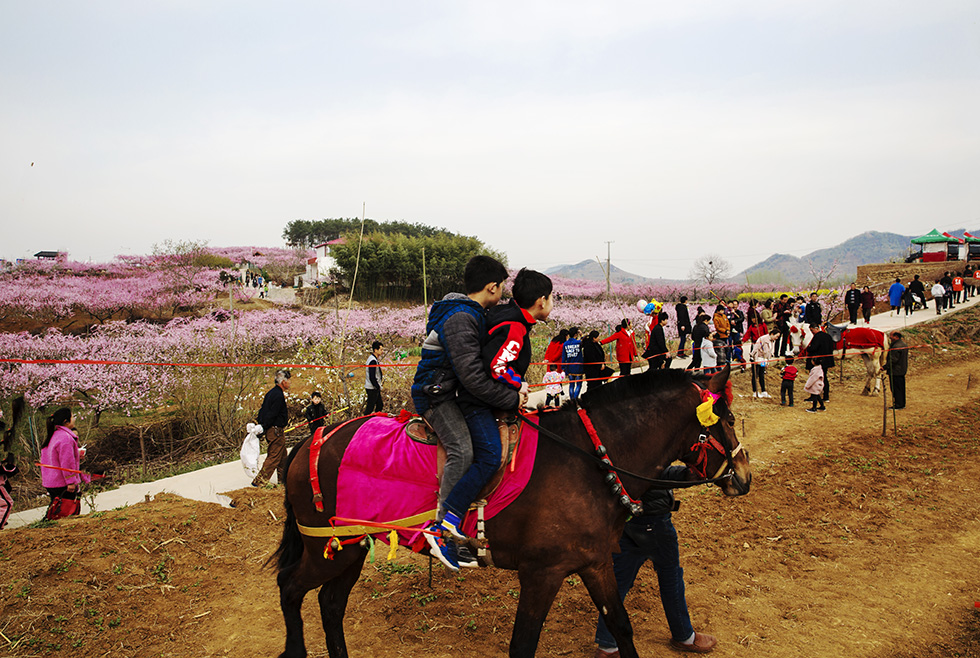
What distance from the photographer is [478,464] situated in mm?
3092

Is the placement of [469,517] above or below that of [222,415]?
above

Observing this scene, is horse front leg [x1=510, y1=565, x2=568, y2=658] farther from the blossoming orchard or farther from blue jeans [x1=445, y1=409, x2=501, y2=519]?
the blossoming orchard

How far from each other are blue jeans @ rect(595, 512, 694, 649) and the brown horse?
1.27 feet

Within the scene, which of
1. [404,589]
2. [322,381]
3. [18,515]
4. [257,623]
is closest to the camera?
[257,623]

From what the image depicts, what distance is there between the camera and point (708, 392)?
3553 mm

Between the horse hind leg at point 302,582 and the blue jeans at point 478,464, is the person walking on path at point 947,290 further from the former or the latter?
the horse hind leg at point 302,582

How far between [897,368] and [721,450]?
9462mm

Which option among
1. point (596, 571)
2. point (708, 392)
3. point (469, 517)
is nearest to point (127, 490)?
point (469, 517)

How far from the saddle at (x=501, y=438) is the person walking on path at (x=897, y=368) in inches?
406

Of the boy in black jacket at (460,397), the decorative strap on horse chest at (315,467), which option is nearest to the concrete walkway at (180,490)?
the decorative strap on horse chest at (315,467)

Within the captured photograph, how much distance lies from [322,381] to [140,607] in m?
7.37

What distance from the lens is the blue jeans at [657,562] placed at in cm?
368

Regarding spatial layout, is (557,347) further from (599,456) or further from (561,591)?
(599,456)

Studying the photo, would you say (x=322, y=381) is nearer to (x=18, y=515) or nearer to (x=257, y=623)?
(x=18, y=515)
